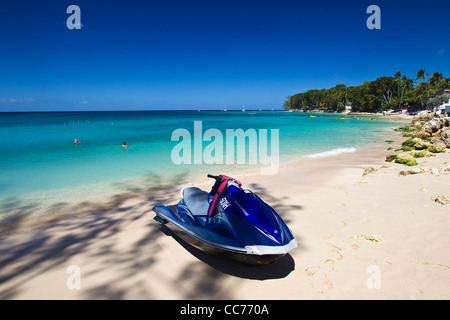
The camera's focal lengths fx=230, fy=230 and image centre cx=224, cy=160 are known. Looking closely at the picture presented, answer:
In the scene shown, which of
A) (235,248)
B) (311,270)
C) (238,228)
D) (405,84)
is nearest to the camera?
(235,248)

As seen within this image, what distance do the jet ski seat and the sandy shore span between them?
2.11 ft

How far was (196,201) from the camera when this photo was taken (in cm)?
406

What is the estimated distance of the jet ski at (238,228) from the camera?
2674 mm

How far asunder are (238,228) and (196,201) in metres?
1.38

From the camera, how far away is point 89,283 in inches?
118

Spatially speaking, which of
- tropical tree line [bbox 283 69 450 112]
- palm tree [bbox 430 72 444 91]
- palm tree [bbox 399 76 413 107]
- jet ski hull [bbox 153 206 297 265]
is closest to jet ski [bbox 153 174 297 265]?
jet ski hull [bbox 153 206 297 265]

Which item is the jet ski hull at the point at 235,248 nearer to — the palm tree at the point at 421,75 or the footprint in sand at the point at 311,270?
the footprint in sand at the point at 311,270

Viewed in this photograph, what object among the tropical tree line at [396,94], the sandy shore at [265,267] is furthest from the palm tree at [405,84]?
the sandy shore at [265,267]

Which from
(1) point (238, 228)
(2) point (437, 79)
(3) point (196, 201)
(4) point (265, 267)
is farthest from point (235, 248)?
(2) point (437, 79)

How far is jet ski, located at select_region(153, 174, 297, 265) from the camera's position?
2.67 m

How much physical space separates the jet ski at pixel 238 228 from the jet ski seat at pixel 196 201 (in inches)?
0.8

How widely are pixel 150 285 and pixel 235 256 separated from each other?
120 centimetres

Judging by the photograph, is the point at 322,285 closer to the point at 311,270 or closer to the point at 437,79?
the point at 311,270
